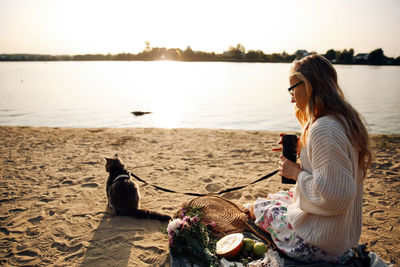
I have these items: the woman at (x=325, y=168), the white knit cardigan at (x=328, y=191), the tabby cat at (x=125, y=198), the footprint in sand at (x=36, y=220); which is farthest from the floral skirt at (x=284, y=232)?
the footprint in sand at (x=36, y=220)

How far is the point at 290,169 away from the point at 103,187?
4303 mm

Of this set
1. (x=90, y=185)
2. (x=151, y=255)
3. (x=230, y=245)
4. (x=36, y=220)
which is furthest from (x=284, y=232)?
(x=90, y=185)

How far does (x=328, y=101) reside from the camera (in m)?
2.25

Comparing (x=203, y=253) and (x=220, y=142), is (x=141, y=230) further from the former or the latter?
(x=220, y=142)

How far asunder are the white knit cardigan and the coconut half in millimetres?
765

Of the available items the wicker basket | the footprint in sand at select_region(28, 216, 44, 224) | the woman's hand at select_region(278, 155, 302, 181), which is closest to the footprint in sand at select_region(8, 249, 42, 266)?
the footprint in sand at select_region(28, 216, 44, 224)

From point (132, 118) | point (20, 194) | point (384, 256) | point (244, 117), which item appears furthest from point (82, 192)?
point (244, 117)

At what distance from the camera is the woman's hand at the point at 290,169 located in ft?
8.46

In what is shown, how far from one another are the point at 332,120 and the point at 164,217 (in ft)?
9.71

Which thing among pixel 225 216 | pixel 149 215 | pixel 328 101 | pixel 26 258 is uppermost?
pixel 328 101

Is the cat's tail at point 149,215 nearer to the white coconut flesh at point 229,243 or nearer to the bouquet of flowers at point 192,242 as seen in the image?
the bouquet of flowers at point 192,242

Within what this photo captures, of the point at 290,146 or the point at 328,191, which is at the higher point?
the point at 290,146

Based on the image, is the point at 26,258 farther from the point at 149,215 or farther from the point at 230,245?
the point at 230,245

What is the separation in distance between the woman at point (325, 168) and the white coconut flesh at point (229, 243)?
580 millimetres
